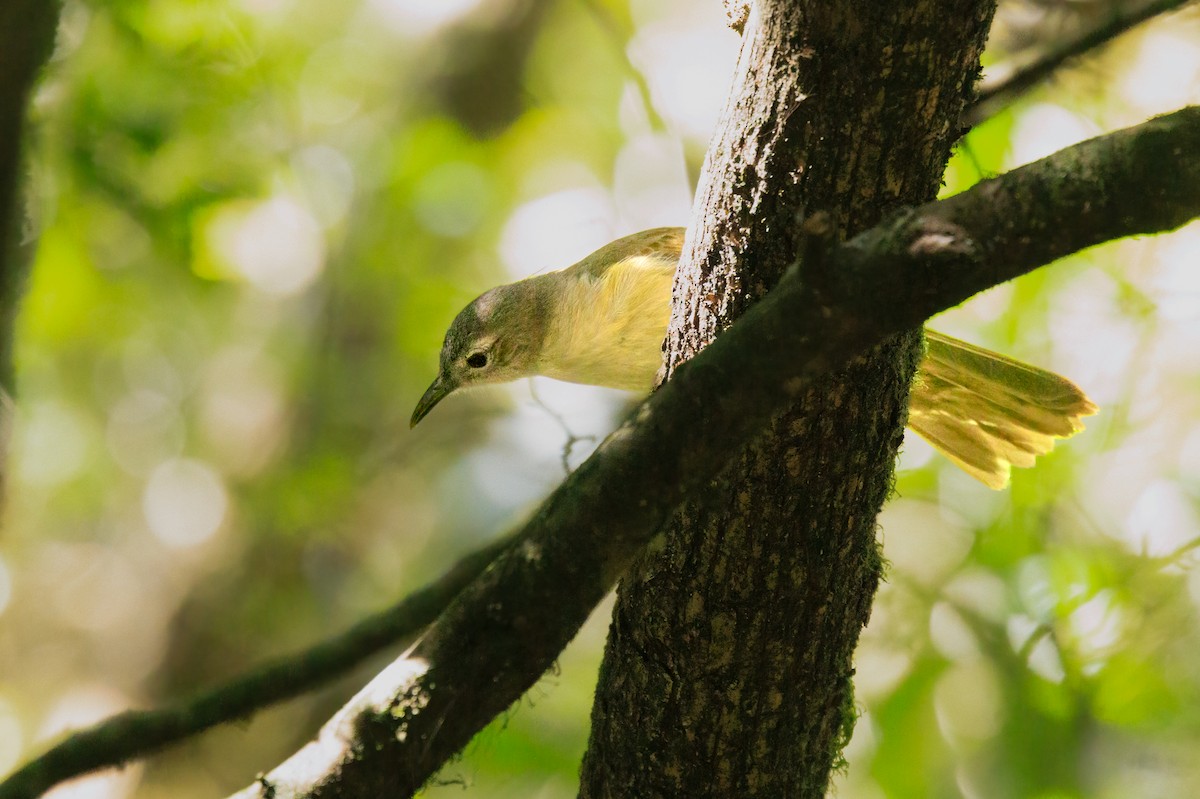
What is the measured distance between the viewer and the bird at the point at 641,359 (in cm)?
319

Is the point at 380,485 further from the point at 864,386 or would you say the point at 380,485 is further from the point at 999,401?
the point at 864,386

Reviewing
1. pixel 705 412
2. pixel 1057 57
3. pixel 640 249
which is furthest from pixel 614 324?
pixel 705 412

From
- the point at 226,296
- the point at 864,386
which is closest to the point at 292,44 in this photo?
the point at 226,296

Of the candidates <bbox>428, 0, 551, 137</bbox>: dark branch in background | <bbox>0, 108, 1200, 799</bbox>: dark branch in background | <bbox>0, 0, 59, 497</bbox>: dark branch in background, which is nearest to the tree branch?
<bbox>0, 108, 1200, 799</bbox>: dark branch in background

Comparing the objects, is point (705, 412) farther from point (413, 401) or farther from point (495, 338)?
point (413, 401)

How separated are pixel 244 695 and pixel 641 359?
1.79 m

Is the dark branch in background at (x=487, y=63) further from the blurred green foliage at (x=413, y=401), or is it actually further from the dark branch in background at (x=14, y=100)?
the dark branch in background at (x=14, y=100)

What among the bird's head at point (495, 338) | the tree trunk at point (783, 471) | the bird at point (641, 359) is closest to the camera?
the tree trunk at point (783, 471)

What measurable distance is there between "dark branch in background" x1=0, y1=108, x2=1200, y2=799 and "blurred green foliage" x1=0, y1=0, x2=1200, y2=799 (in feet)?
7.78

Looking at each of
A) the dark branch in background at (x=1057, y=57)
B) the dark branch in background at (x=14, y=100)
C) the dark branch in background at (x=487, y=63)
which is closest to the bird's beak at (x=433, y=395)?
the dark branch in background at (x=14, y=100)

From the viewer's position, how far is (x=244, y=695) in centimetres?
316

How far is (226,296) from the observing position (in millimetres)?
7883

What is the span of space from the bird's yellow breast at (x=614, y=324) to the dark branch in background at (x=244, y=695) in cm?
79

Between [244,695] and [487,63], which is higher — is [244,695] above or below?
below
